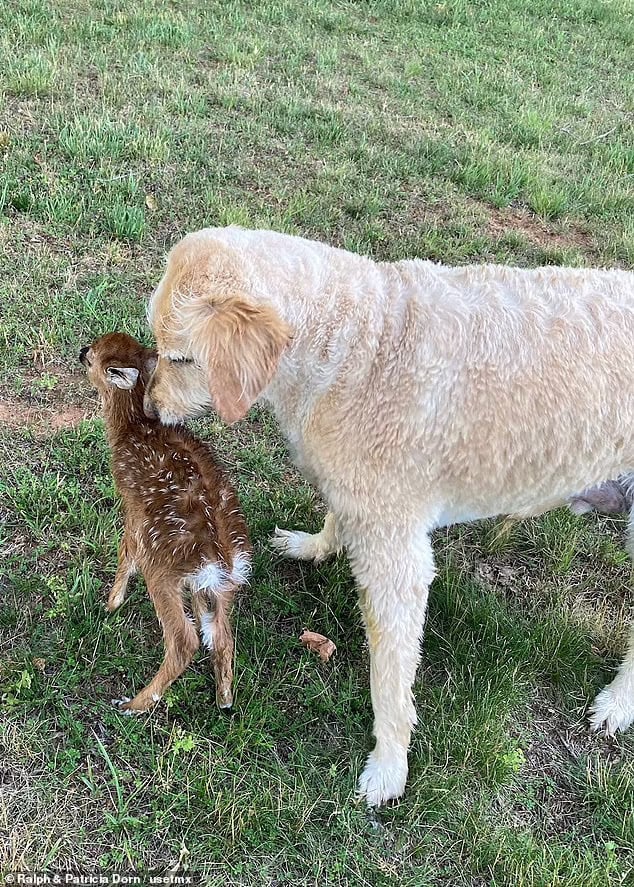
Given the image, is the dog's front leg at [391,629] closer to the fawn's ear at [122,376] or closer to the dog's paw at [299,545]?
the dog's paw at [299,545]

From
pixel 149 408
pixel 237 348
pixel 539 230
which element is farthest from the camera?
pixel 539 230

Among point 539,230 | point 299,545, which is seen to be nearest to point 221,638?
point 299,545

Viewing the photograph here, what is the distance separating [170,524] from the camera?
2.61 meters

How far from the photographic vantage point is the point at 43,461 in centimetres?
346

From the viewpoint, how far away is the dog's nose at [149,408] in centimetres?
268

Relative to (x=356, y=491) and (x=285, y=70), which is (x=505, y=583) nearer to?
(x=356, y=491)

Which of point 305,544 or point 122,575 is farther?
point 305,544

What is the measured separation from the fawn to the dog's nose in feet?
0.08

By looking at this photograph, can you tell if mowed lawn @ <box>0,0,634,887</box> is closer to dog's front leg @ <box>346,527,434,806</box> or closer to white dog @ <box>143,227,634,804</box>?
dog's front leg @ <box>346,527,434,806</box>

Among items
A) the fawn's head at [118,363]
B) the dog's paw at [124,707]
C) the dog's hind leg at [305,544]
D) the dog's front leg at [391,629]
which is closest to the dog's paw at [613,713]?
the dog's front leg at [391,629]

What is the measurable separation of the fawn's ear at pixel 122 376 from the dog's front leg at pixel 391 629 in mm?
1053

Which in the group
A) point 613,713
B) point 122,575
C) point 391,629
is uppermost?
point 391,629

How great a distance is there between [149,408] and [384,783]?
5.56 feet

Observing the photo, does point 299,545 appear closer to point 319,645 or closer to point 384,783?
point 319,645
